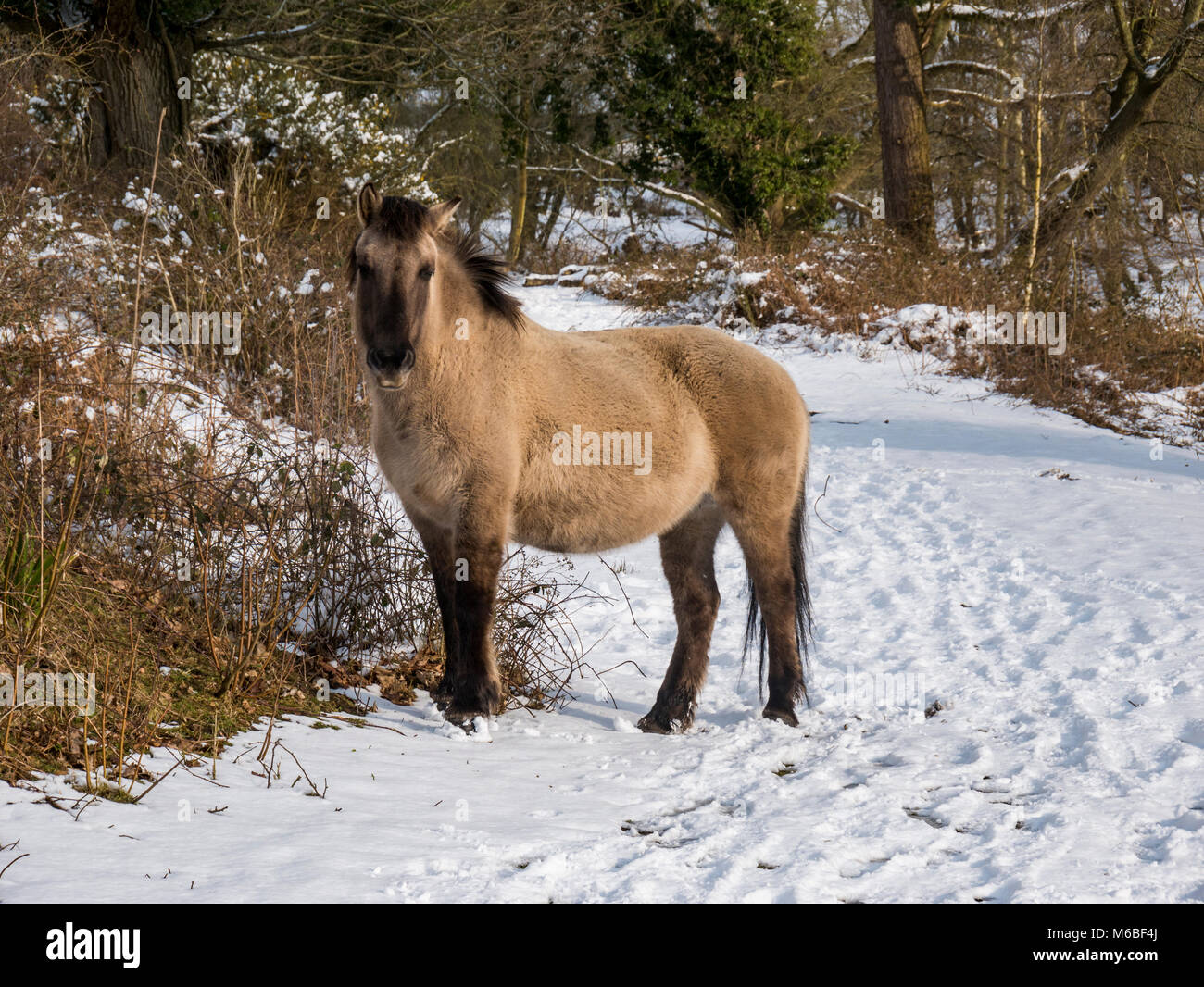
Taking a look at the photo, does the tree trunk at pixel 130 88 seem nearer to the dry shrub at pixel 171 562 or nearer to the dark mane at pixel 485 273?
the dry shrub at pixel 171 562

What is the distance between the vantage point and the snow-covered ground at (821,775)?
10.8 ft

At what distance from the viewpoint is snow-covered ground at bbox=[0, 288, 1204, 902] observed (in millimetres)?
3285

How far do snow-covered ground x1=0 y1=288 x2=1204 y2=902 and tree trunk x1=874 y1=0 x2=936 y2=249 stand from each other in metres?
12.8

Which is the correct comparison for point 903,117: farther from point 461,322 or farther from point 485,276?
point 461,322

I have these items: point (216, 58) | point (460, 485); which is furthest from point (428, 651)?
point (216, 58)

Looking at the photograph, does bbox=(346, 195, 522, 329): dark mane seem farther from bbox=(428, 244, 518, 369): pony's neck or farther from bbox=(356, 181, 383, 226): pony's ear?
bbox=(356, 181, 383, 226): pony's ear

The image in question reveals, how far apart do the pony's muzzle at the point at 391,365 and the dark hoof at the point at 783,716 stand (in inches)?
105

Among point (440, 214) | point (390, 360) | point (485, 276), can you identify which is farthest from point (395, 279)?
point (485, 276)

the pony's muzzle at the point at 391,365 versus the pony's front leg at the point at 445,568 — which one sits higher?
the pony's muzzle at the point at 391,365

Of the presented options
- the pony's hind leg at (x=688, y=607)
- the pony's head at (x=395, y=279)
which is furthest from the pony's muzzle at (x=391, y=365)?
the pony's hind leg at (x=688, y=607)

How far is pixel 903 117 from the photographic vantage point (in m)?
20.6

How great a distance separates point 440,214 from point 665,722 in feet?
9.36

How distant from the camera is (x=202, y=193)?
33.1 feet

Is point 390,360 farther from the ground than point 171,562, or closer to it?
farther from the ground
